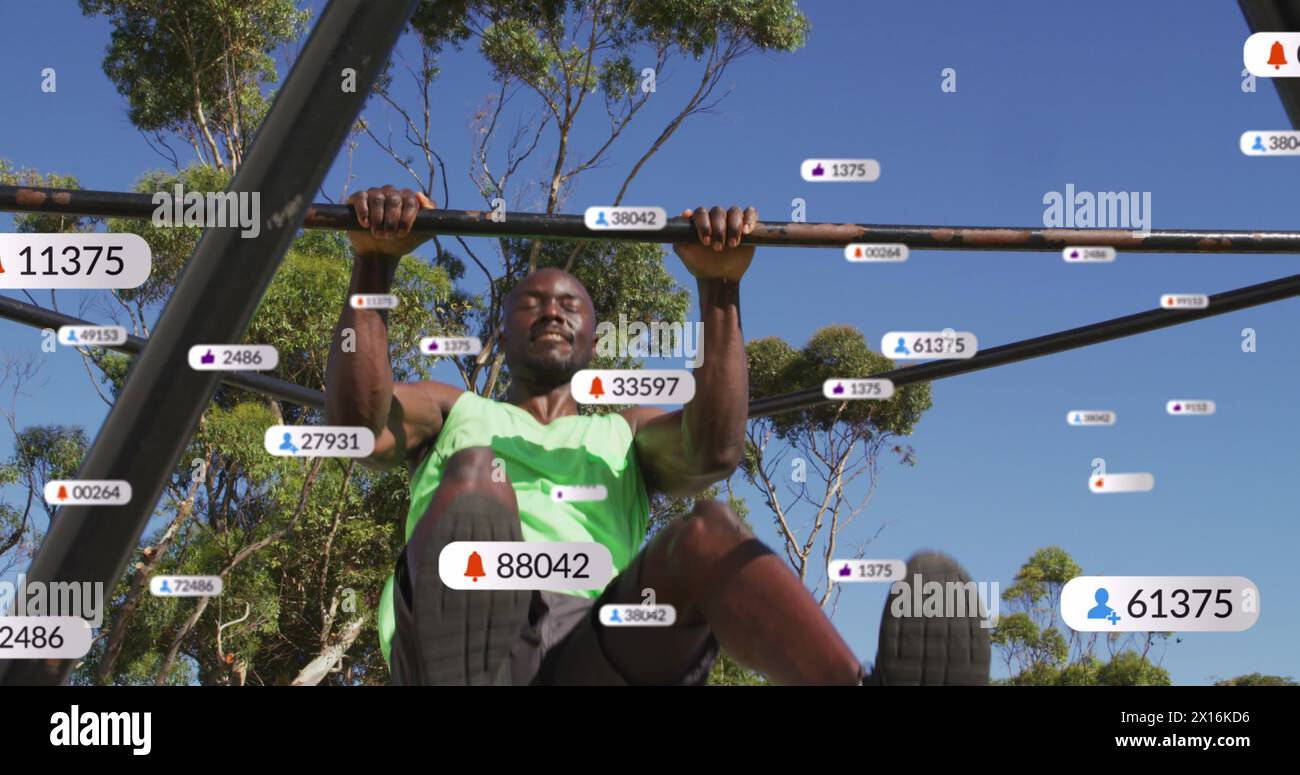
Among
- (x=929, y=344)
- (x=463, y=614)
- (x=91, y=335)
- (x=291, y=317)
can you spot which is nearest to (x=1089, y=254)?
(x=929, y=344)

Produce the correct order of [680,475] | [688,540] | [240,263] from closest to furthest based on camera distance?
[240,263]
[688,540]
[680,475]

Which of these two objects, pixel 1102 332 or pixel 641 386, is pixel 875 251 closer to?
pixel 641 386

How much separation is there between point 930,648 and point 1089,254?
750 millimetres

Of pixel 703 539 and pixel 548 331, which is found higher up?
pixel 548 331

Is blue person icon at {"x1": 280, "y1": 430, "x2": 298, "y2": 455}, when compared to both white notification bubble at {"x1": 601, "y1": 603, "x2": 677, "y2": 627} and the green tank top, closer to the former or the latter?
the green tank top

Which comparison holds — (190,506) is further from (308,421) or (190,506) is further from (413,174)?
(413,174)

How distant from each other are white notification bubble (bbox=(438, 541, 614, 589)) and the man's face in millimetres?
461

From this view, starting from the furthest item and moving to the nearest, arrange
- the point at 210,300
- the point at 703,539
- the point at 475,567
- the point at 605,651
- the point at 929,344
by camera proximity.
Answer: the point at 929,344 → the point at 605,651 → the point at 703,539 → the point at 475,567 → the point at 210,300

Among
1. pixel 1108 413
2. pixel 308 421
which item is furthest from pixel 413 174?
pixel 1108 413

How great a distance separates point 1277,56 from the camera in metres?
1.23
